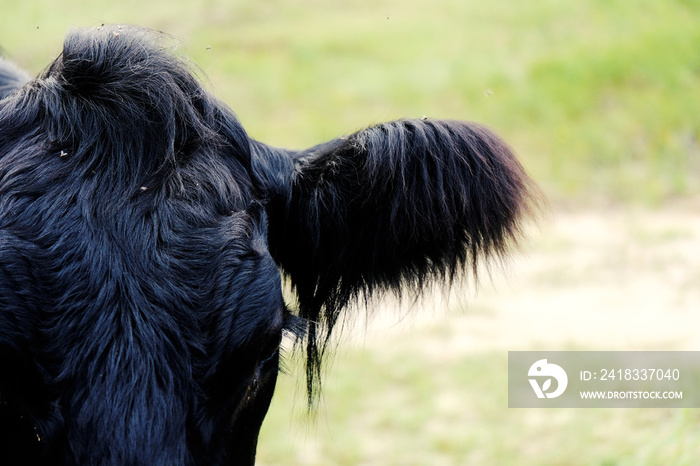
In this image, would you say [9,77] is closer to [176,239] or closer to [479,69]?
[176,239]

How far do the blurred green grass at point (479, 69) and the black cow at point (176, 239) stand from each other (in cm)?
797

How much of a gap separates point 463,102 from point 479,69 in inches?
Answer: 42.9

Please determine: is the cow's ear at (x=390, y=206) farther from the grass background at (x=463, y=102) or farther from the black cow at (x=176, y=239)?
the grass background at (x=463, y=102)

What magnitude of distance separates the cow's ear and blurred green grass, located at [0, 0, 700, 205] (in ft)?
26.0

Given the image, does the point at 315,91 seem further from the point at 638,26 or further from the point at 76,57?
the point at 76,57

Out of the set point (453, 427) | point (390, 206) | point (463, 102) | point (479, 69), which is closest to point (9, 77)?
point (390, 206)

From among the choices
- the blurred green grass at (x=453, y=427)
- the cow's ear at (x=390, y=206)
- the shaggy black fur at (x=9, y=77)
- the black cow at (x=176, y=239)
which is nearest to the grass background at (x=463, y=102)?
the blurred green grass at (x=453, y=427)

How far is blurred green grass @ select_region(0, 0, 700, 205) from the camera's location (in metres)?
11.1

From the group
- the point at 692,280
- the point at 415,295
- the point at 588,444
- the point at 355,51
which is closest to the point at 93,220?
the point at 415,295

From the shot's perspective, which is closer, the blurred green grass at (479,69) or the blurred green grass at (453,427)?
the blurred green grass at (453,427)

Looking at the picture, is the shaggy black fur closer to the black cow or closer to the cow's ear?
the black cow

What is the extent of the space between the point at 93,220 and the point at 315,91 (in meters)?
11.9

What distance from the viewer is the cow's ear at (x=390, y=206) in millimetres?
2475

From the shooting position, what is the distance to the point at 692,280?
26.3 feet
